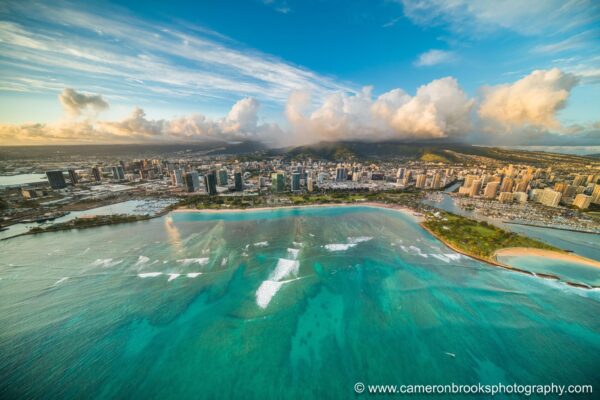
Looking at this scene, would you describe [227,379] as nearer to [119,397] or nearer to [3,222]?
[119,397]

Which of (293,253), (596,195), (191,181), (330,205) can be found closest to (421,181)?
(596,195)

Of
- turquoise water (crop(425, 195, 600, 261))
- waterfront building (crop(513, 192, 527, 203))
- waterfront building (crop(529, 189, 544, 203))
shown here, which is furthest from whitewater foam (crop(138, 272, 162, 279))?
waterfront building (crop(529, 189, 544, 203))

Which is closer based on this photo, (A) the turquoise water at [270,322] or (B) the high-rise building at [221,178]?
(A) the turquoise water at [270,322]

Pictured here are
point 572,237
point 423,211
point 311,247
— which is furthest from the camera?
point 423,211

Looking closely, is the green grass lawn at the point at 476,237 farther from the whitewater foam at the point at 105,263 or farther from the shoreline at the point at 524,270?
the whitewater foam at the point at 105,263

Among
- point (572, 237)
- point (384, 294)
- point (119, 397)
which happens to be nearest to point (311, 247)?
point (384, 294)

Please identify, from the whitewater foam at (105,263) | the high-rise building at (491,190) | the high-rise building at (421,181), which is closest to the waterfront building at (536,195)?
the high-rise building at (491,190)
